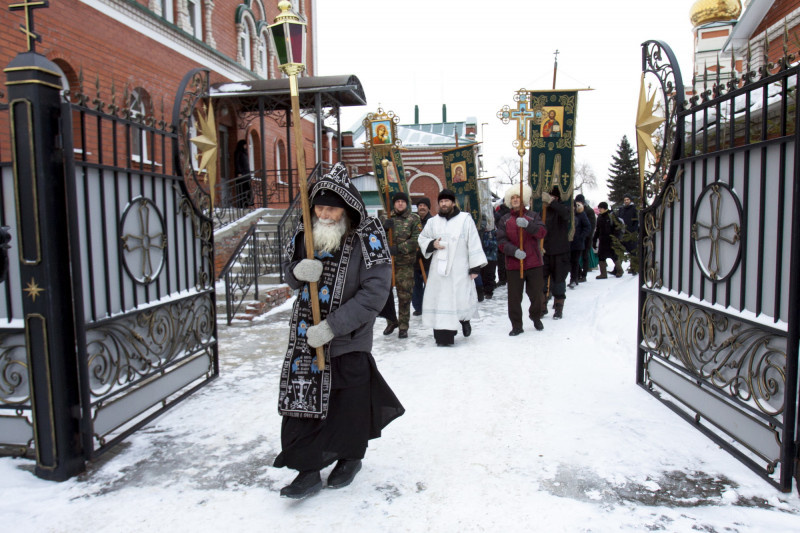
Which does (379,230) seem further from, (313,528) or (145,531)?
(145,531)

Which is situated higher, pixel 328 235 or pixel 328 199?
pixel 328 199

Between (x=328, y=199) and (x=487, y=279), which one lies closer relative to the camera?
(x=328, y=199)

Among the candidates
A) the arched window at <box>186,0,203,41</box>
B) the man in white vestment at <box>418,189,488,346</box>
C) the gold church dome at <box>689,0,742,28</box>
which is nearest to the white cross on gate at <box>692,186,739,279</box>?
the man in white vestment at <box>418,189,488,346</box>

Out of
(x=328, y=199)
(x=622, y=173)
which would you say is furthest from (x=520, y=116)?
(x=622, y=173)

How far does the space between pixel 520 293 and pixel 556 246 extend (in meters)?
1.71

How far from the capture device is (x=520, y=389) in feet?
15.3

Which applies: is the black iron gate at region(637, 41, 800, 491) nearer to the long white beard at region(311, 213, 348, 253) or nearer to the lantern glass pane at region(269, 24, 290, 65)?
the long white beard at region(311, 213, 348, 253)

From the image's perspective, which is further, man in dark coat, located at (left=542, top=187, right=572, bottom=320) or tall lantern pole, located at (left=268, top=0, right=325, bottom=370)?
man in dark coat, located at (left=542, top=187, right=572, bottom=320)

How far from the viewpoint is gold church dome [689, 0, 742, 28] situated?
51.4ft

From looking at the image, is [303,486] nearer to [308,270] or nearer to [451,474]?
[451,474]

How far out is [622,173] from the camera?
4503cm

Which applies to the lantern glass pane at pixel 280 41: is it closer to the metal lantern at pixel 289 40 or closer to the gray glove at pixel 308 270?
the metal lantern at pixel 289 40

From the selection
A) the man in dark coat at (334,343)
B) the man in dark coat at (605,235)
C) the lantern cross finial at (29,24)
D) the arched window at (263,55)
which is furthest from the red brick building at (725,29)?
the lantern cross finial at (29,24)

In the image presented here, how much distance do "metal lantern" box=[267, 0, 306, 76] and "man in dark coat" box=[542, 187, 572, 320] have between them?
5772 mm
